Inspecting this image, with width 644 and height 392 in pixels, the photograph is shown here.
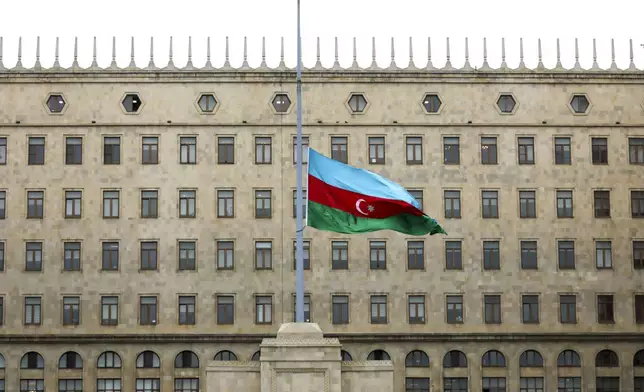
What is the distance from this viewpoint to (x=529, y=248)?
7394cm

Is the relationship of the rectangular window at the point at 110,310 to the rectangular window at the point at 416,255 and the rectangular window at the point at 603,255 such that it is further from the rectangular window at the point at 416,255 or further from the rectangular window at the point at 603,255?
the rectangular window at the point at 603,255

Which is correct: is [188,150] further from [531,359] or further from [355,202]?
[355,202]

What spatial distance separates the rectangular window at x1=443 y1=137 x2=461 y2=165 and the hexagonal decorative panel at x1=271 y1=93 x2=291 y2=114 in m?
9.08

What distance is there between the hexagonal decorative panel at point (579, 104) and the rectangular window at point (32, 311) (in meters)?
32.1

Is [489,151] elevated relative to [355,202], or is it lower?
elevated

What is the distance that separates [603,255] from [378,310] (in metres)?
13.2

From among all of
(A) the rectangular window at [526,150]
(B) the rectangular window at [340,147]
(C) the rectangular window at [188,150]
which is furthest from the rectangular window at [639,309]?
(C) the rectangular window at [188,150]

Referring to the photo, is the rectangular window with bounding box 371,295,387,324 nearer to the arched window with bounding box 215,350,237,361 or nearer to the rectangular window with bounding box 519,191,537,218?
the arched window with bounding box 215,350,237,361

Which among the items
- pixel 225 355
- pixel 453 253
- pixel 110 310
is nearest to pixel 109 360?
pixel 110 310

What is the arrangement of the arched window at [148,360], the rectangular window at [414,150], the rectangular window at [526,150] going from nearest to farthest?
1. the arched window at [148,360]
2. the rectangular window at [414,150]
3. the rectangular window at [526,150]

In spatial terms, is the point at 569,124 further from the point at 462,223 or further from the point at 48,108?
the point at 48,108

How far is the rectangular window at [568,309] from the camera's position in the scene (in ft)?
241

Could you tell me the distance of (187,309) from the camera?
72688 mm

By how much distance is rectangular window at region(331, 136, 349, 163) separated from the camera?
73688 mm
